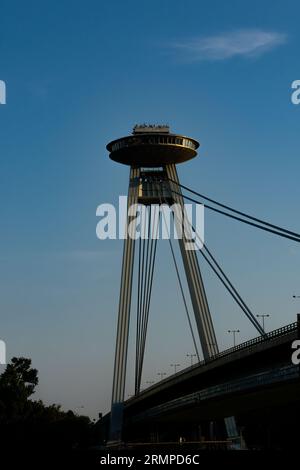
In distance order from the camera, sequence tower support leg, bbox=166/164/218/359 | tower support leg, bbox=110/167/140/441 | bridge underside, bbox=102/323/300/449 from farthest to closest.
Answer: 1. tower support leg, bbox=110/167/140/441
2. tower support leg, bbox=166/164/218/359
3. bridge underside, bbox=102/323/300/449

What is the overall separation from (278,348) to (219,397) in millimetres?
17870

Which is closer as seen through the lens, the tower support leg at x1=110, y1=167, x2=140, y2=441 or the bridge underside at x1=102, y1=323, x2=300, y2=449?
the bridge underside at x1=102, y1=323, x2=300, y2=449

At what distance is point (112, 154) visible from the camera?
106m

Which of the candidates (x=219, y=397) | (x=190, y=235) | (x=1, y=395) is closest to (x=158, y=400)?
(x=190, y=235)

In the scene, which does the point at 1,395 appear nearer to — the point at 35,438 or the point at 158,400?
the point at 158,400

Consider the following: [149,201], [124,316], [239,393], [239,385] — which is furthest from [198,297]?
[239,385]

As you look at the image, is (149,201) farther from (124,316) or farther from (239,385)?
(239,385)

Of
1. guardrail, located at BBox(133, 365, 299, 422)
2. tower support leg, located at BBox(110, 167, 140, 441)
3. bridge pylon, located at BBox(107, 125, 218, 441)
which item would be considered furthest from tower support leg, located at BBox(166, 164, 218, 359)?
tower support leg, located at BBox(110, 167, 140, 441)

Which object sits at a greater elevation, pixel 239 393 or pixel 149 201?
pixel 149 201

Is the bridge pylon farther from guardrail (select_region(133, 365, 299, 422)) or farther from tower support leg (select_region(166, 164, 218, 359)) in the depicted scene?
guardrail (select_region(133, 365, 299, 422))

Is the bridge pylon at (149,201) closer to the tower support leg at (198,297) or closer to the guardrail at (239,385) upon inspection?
the tower support leg at (198,297)

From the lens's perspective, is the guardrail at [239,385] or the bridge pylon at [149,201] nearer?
the guardrail at [239,385]

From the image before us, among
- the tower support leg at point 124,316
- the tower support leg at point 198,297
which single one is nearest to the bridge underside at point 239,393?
the tower support leg at point 124,316
